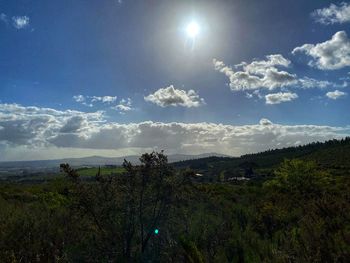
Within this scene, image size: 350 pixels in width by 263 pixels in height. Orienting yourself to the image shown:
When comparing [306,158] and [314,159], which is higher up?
[306,158]

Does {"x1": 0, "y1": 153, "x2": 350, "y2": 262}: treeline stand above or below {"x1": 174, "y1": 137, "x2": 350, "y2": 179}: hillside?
below

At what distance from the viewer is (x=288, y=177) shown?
3288 cm

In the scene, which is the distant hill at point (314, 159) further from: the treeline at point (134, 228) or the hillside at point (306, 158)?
the treeline at point (134, 228)

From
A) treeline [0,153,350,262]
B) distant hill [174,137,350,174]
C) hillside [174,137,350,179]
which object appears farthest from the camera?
distant hill [174,137,350,174]

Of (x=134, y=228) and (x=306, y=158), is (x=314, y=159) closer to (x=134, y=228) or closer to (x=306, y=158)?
(x=306, y=158)

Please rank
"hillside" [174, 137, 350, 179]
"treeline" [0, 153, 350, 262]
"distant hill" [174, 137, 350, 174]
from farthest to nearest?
"distant hill" [174, 137, 350, 174]
"hillside" [174, 137, 350, 179]
"treeline" [0, 153, 350, 262]

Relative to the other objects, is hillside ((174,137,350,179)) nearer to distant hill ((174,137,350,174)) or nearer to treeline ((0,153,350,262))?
distant hill ((174,137,350,174))

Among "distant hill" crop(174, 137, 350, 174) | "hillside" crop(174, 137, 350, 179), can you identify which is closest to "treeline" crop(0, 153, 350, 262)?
"hillside" crop(174, 137, 350, 179)

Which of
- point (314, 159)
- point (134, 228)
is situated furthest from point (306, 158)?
point (134, 228)

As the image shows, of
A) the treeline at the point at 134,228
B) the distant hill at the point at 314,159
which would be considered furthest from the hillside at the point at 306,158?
the treeline at the point at 134,228

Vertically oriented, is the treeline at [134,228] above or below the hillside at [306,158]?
below

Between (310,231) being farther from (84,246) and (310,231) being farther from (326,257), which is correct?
(84,246)

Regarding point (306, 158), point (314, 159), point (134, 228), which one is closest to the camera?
point (134, 228)

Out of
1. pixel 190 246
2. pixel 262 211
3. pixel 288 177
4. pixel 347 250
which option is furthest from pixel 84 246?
Answer: pixel 288 177
